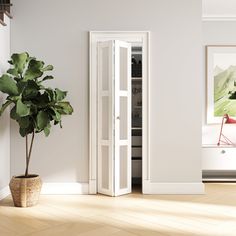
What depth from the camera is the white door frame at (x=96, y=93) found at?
4.79 metres

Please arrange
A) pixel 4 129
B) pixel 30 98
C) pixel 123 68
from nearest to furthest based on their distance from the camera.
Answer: pixel 30 98
pixel 4 129
pixel 123 68

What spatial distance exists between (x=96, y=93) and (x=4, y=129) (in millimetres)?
1268

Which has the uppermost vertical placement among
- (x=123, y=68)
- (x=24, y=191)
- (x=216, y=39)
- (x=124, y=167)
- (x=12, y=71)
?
(x=216, y=39)

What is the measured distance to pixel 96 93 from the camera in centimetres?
479

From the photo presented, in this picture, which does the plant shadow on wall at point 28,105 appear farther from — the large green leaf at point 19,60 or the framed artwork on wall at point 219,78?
the framed artwork on wall at point 219,78

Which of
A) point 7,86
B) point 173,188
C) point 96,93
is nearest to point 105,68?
point 96,93

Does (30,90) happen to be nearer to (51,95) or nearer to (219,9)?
(51,95)

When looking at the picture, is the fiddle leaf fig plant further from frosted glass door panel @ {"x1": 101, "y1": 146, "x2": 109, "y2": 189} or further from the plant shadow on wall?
frosted glass door panel @ {"x1": 101, "y1": 146, "x2": 109, "y2": 189}

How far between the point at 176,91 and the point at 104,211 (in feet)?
6.29

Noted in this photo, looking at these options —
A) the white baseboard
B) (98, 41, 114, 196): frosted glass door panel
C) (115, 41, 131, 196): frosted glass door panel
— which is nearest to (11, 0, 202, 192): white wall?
the white baseboard

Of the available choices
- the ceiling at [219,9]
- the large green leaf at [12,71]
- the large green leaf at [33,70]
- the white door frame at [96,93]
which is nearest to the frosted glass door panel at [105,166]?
the white door frame at [96,93]


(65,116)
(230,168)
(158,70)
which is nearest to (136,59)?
(158,70)

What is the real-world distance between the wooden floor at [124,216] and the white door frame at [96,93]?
35 cm

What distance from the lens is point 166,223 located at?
3449 millimetres
